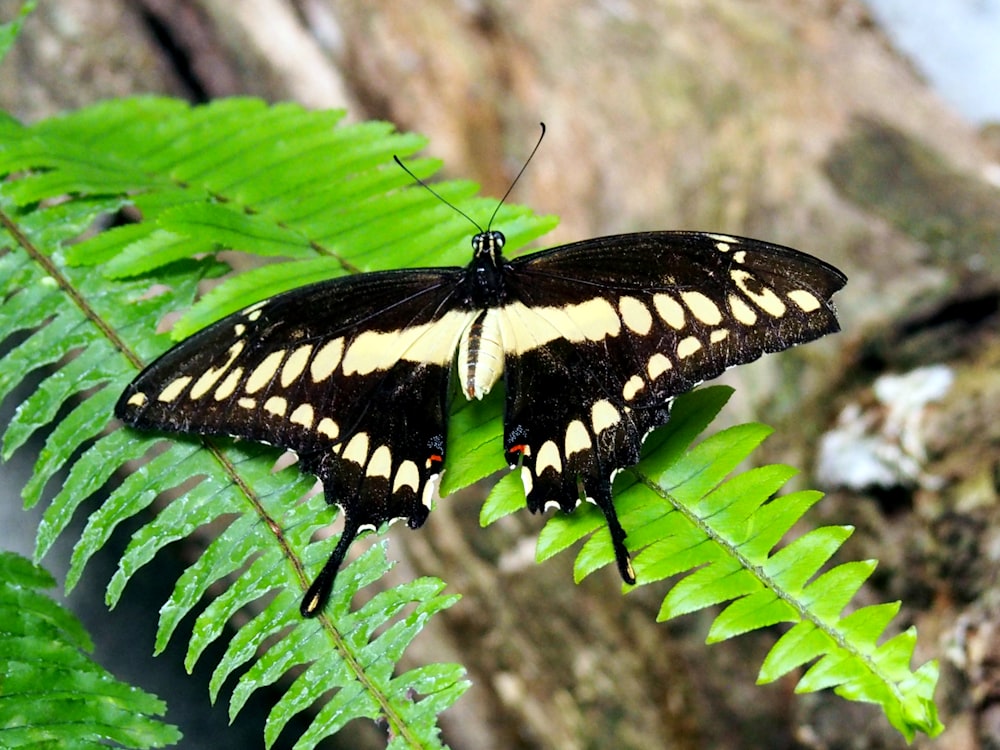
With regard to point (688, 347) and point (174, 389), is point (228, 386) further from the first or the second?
point (688, 347)

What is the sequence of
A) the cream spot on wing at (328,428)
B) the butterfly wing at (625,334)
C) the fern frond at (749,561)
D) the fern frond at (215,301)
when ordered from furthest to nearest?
the cream spot on wing at (328,428) < the butterfly wing at (625,334) < the fern frond at (215,301) < the fern frond at (749,561)

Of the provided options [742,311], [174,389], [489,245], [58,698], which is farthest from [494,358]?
[58,698]

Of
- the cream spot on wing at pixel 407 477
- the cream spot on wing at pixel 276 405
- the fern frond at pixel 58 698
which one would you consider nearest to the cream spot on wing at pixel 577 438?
the cream spot on wing at pixel 407 477

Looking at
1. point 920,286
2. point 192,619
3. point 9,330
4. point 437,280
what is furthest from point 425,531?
point 920,286

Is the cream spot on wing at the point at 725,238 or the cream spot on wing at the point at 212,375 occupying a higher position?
the cream spot on wing at the point at 212,375

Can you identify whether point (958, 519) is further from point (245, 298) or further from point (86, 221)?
point (86, 221)

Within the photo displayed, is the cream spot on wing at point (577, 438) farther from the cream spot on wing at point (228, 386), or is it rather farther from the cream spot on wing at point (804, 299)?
the cream spot on wing at point (228, 386)

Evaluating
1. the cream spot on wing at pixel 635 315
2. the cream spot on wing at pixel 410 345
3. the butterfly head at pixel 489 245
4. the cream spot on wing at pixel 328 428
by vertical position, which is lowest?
the cream spot on wing at pixel 635 315
